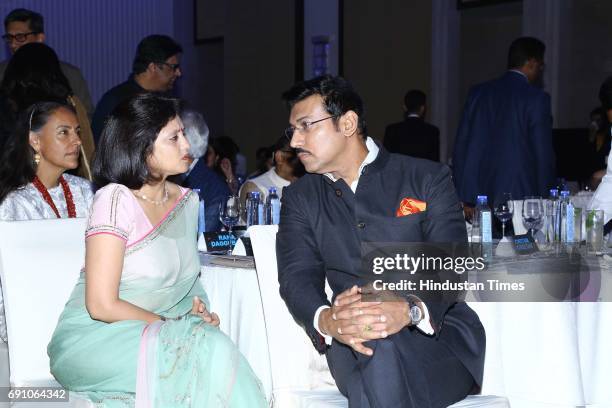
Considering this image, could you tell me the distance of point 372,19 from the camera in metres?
10.7

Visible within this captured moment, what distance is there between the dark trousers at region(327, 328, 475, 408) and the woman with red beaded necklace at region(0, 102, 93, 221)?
1.40 meters

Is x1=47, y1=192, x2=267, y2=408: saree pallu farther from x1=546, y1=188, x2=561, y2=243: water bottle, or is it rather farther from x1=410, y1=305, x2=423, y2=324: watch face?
x1=546, y1=188, x2=561, y2=243: water bottle

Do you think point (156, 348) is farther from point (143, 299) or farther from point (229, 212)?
point (229, 212)

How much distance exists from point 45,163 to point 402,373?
1.81 metres

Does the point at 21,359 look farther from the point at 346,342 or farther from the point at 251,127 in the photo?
the point at 251,127

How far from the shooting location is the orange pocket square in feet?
8.38

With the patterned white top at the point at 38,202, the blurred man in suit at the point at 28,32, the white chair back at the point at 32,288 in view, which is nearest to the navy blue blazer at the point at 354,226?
the white chair back at the point at 32,288

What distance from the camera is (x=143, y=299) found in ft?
8.10

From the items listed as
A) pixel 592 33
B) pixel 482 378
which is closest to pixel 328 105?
A: pixel 482 378

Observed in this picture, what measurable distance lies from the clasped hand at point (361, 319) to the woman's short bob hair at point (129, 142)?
672 mm

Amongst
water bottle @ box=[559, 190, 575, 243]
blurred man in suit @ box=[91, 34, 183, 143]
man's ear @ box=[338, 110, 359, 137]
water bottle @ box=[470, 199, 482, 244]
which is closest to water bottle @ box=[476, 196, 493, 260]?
water bottle @ box=[470, 199, 482, 244]

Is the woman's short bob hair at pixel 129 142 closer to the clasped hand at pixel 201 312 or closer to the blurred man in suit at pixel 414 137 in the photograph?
the clasped hand at pixel 201 312

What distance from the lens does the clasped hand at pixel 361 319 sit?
2.21m

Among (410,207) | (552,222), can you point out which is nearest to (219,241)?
(410,207)
